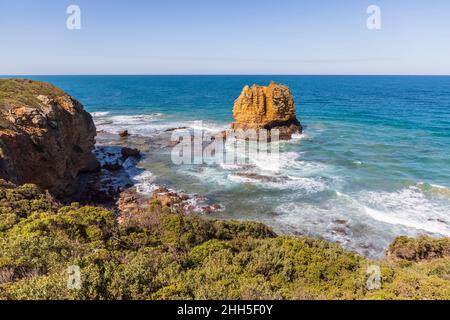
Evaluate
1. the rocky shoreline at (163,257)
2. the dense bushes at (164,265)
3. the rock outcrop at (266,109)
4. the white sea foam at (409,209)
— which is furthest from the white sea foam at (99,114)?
the white sea foam at (409,209)

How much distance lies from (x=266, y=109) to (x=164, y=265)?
1790 inches

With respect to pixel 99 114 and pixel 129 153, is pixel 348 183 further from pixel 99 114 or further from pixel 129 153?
pixel 99 114

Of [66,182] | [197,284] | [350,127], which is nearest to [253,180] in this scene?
[66,182]

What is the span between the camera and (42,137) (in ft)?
86.2

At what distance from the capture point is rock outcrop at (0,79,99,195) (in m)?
23.4

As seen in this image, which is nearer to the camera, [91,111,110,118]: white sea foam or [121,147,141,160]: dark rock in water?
[121,147,141,160]: dark rock in water

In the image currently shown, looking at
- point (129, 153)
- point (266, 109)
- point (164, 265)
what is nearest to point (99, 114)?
point (129, 153)

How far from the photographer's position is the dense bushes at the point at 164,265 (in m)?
8.28

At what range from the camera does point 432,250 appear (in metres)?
17.4

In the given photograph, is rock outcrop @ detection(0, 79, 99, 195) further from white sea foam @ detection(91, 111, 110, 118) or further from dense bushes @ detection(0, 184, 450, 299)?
white sea foam @ detection(91, 111, 110, 118)

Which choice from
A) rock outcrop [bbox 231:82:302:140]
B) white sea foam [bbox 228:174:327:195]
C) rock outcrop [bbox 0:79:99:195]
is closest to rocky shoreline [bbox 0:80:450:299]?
rock outcrop [bbox 0:79:99:195]

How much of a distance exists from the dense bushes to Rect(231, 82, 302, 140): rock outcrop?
3909 cm

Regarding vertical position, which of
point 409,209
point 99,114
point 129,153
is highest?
point 99,114

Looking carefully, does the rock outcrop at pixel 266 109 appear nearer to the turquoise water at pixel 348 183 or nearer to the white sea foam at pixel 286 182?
the turquoise water at pixel 348 183
